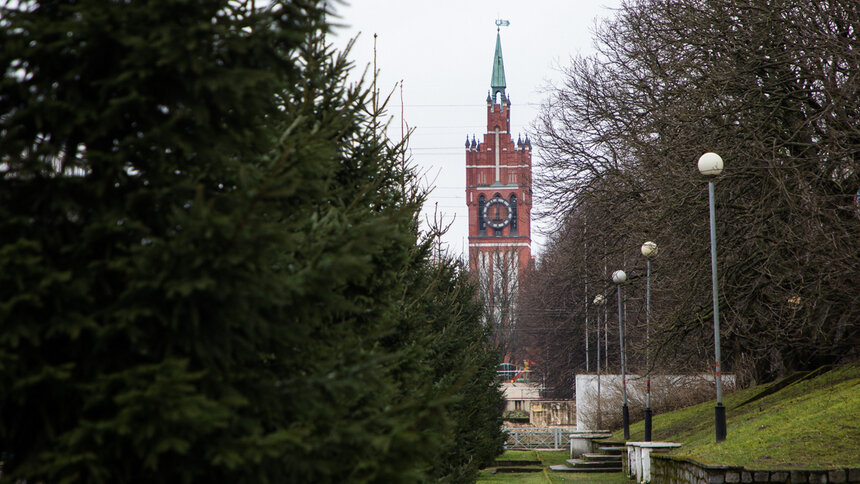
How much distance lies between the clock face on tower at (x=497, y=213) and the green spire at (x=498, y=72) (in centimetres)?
1443

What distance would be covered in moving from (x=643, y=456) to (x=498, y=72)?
355ft

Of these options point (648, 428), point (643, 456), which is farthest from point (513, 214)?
point (643, 456)

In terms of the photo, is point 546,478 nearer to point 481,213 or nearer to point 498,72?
point 481,213

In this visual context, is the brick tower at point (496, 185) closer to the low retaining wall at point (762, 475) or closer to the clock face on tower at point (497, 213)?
the clock face on tower at point (497, 213)

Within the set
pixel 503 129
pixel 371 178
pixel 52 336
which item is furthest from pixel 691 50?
pixel 503 129

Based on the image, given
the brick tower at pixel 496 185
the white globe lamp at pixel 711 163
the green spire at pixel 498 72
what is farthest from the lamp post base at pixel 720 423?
the green spire at pixel 498 72

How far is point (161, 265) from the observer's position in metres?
3.71

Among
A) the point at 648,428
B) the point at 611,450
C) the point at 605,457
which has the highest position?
the point at 648,428

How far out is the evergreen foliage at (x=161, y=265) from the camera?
11.7ft

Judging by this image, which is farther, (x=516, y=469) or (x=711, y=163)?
Result: (x=516, y=469)

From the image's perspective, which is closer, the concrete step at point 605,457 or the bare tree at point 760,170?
the bare tree at point 760,170

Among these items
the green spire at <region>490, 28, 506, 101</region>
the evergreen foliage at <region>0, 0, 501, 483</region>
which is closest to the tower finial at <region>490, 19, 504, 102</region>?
the green spire at <region>490, 28, 506, 101</region>

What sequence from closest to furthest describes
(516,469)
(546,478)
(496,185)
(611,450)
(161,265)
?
(161,265) < (546,478) < (611,450) < (516,469) < (496,185)

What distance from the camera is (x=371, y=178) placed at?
8.95 meters
